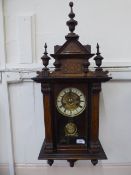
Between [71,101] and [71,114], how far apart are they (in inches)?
2.6

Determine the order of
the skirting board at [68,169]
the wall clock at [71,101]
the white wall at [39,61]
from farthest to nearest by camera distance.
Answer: the skirting board at [68,169] < the white wall at [39,61] < the wall clock at [71,101]

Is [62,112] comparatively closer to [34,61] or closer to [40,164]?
[34,61]

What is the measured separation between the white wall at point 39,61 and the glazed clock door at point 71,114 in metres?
0.26

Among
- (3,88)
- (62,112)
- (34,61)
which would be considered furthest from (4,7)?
(62,112)

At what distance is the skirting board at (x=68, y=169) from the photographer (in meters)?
1.37

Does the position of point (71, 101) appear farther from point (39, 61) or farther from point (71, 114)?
point (39, 61)

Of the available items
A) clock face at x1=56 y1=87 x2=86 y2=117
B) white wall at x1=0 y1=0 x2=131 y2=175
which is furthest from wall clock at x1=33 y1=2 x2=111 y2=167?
white wall at x1=0 y1=0 x2=131 y2=175

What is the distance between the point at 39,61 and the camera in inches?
51.1

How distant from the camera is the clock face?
1.08 metres

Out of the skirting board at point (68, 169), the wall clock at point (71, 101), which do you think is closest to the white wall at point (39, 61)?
the skirting board at point (68, 169)

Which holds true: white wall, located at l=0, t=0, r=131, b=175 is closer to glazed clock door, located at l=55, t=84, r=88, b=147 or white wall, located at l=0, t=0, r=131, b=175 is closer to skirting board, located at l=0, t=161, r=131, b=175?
skirting board, located at l=0, t=161, r=131, b=175

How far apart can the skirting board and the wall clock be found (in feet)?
0.98

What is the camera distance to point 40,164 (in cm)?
138

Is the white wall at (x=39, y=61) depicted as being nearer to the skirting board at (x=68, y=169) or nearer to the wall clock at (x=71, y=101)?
the skirting board at (x=68, y=169)
